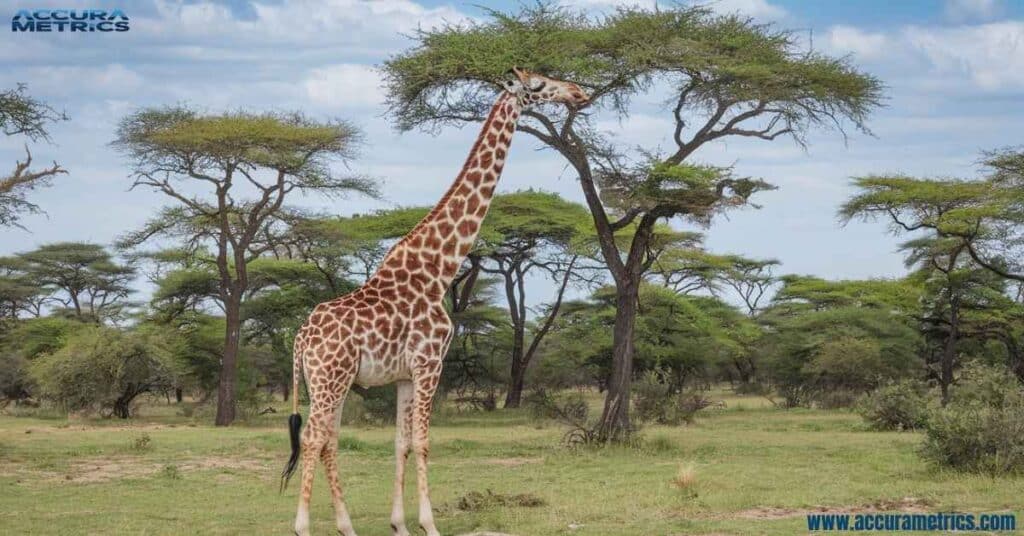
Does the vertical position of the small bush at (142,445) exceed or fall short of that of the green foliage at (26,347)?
it falls short

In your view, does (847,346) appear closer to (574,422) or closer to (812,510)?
(574,422)

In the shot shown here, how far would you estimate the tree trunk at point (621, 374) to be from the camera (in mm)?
17703

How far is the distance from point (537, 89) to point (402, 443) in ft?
10.1

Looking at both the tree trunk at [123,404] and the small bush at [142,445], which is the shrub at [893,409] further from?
the tree trunk at [123,404]

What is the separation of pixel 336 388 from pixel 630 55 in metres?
10.5

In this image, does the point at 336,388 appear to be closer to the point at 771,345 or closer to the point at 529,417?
the point at 529,417

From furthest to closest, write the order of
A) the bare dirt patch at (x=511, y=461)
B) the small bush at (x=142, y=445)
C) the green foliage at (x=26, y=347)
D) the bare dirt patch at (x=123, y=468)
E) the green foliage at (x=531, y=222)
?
the green foliage at (x=26, y=347), the green foliage at (x=531, y=222), the small bush at (x=142, y=445), the bare dirt patch at (x=511, y=461), the bare dirt patch at (x=123, y=468)

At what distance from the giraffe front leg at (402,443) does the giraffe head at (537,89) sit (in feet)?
8.53

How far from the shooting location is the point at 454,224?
9.48 meters

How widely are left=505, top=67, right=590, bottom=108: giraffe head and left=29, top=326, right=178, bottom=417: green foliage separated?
757 inches

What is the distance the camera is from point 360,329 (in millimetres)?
8844

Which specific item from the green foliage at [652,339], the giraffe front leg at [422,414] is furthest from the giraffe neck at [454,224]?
the green foliage at [652,339]

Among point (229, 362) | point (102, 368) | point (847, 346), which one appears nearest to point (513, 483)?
point (229, 362)

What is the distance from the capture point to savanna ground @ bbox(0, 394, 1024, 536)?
10.4m
